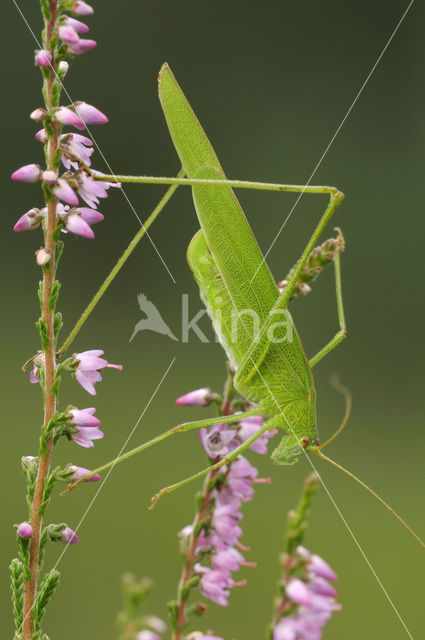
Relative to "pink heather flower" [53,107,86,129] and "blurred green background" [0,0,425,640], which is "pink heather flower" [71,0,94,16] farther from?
"blurred green background" [0,0,425,640]

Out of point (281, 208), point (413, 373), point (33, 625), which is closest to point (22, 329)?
point (281, 208)

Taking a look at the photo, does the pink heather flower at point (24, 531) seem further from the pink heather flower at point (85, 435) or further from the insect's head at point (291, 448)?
the insect's head at point (291, 448)

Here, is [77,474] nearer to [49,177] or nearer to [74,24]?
[49,177]

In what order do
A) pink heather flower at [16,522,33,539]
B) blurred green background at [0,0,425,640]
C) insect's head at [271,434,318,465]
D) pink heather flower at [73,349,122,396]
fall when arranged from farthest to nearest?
blurred green background at [0,0,425,640]
insect's head at [271,434,318,465]
pink heather flower at [73,349,122,396]
pink heather flower at [16,522,33,539]

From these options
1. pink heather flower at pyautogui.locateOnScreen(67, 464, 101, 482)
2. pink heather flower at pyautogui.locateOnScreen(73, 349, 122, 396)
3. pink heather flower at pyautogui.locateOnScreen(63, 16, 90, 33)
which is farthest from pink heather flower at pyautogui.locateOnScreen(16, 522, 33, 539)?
pink heather flower at pyautogui.locateOnScreen(63, 16, 90, 33)

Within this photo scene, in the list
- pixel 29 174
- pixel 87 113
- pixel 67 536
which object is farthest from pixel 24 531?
pixel 87 113

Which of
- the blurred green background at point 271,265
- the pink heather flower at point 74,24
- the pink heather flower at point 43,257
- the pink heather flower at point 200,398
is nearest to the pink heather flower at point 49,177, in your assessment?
the pink heather flower at point 43,257

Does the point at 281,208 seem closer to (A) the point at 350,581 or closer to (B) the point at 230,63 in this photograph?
(B) the point at 230,63

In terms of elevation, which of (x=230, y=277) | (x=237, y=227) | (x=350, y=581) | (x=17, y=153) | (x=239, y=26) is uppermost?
(x=239, y=26)
